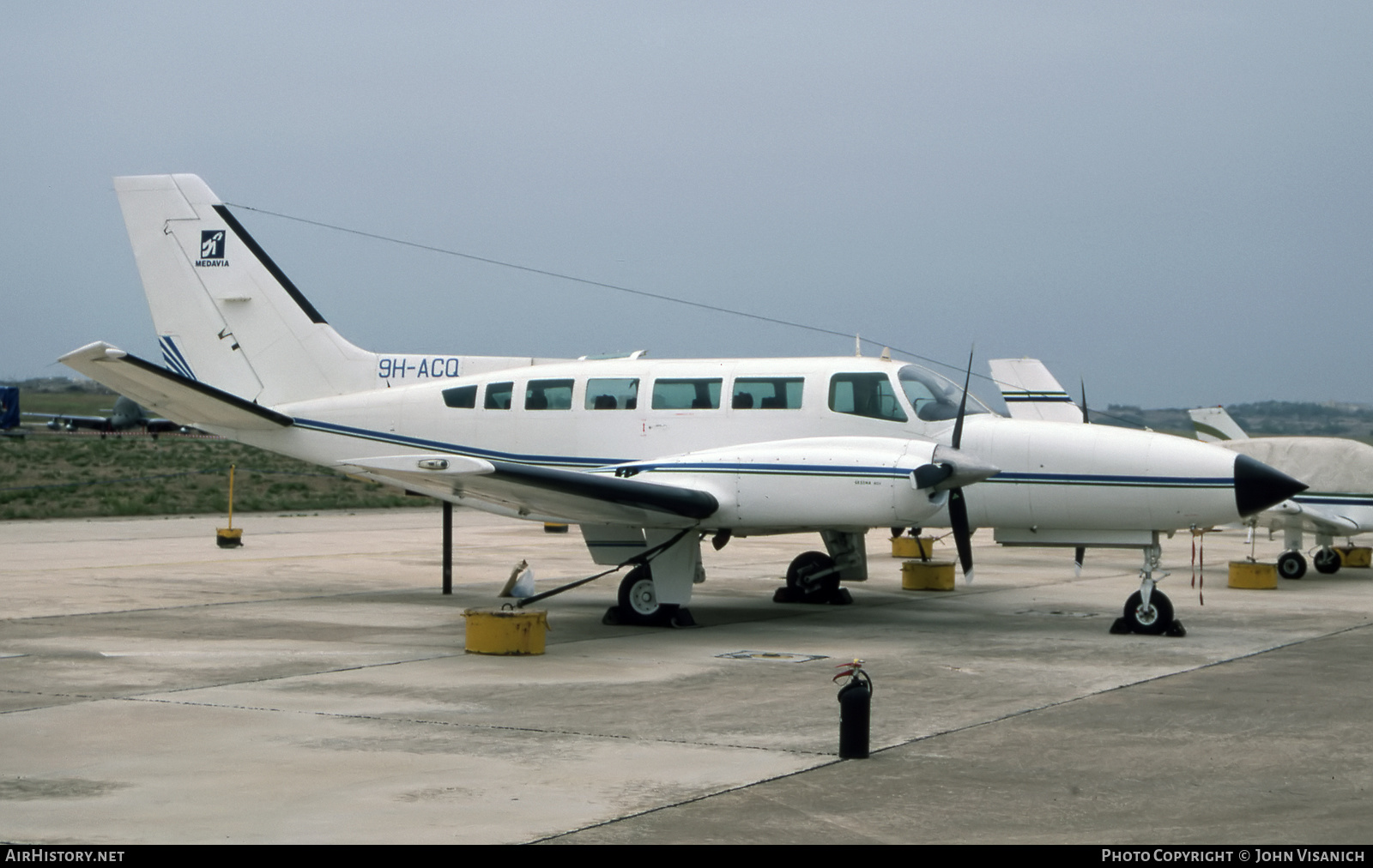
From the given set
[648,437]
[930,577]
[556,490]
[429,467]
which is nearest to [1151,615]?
[930,577]

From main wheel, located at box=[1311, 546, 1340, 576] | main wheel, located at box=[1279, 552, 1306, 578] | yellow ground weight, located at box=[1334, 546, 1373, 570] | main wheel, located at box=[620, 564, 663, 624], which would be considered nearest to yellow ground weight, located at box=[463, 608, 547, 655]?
main wheel, located at box=[620, 564, 663, 624]

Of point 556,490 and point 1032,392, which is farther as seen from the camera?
point 1032,392

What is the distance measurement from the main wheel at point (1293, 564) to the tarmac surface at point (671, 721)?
3166 millimetres

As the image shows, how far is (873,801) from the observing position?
7.12m

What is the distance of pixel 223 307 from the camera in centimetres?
1828

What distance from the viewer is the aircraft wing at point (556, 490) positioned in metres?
Answer: 13.3

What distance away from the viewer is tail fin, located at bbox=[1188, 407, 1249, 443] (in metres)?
29.5

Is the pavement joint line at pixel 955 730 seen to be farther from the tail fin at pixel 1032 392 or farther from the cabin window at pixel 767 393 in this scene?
the tail fin at pixel 1032 392

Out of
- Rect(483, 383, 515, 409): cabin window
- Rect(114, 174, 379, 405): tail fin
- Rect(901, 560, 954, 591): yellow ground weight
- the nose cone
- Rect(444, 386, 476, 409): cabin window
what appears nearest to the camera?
the nose cone

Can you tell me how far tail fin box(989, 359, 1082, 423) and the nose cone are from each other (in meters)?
19.1

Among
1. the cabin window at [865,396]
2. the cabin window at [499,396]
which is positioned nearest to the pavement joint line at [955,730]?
the cabin window at [865,396]

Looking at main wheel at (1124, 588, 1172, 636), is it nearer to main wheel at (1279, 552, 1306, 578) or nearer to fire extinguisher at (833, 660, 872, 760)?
fire extinguisher at (833, 660, 872, 760)

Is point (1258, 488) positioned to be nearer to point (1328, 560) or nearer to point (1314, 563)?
point (1328, 560)

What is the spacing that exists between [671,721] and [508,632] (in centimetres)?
339
